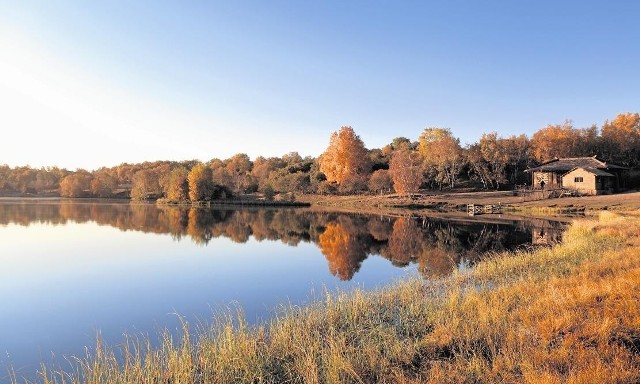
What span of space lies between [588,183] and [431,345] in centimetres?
6511

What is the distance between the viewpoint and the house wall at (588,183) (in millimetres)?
60031

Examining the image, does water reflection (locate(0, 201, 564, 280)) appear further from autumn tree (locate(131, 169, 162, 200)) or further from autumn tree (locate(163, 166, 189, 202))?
autumn tree (locate(131, 169, 162, 200))

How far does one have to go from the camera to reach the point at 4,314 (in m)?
13.1

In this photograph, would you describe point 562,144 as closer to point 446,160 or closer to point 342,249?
point 446,160

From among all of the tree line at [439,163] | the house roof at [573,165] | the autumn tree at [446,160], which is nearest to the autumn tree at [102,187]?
the tree line at [439,163]

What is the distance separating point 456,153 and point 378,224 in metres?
41.8

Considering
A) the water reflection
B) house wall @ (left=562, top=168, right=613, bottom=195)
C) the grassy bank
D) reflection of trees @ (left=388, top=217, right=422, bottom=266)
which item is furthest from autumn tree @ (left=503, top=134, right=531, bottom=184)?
the grassy bank

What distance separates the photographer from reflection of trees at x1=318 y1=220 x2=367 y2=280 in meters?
21.0

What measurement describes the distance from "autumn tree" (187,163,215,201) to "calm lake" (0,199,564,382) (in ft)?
149

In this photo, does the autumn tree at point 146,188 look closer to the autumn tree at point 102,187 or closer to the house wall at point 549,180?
the autumn tree at point 102,187

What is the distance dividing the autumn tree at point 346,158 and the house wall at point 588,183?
35906 millimetres

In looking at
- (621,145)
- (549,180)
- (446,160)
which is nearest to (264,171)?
(446,160)

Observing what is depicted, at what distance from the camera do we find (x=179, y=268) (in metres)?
21.0

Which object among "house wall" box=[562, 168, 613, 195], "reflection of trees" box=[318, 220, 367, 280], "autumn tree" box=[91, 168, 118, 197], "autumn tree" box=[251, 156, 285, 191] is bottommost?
"reflection of trees" box=[318, 220, 367, 280]
